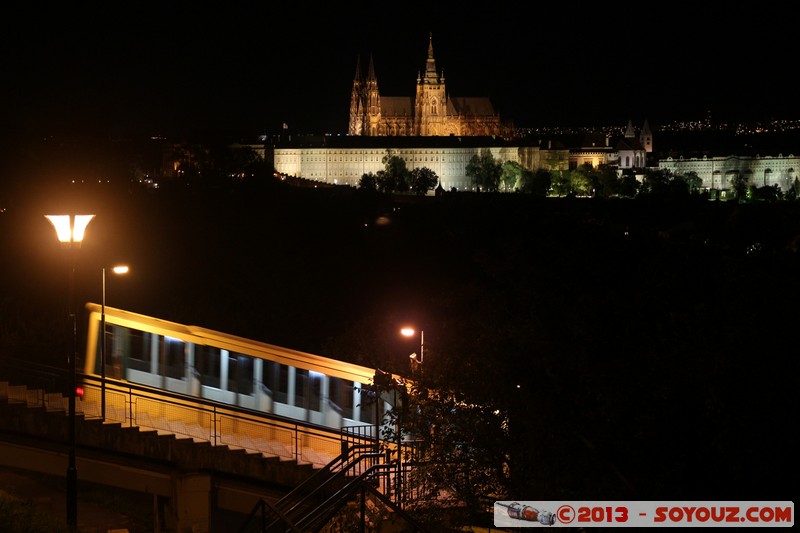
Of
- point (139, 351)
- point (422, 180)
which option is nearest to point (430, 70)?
point (422, 180)

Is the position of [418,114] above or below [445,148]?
above

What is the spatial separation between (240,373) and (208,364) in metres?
0.37

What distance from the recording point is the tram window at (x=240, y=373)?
1172 cm

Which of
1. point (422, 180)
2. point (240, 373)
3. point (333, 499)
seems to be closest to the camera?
point (333, 499)

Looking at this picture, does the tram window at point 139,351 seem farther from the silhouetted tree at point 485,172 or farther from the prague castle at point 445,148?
the prague castle at point 445,148

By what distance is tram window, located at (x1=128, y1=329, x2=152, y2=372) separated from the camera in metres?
12.1

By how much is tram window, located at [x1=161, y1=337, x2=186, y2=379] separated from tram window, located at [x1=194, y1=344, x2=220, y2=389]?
0.55ft

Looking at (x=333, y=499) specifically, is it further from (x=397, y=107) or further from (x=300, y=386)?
(x=397, y=107)

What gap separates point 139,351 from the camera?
1212 centimetres

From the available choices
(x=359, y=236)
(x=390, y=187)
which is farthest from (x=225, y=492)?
(x=390, y=187)

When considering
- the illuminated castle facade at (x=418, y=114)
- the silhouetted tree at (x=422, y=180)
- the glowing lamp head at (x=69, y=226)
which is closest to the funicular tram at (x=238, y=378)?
the glowing lamp head at (x=69, y=226)

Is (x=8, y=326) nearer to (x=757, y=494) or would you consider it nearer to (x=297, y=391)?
(x=297, y=391)

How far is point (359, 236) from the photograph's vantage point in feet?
159

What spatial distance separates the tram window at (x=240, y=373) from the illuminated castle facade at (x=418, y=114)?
104 meters
